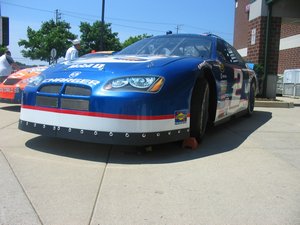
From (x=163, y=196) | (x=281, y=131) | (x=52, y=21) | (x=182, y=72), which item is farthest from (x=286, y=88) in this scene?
(x=52, y=21)

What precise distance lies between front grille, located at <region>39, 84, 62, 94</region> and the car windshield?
1.54 meters

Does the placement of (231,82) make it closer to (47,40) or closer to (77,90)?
(77,90)

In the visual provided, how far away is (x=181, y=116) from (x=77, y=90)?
1092 millimetres

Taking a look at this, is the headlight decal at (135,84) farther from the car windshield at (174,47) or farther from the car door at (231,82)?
the car door at (231,82)

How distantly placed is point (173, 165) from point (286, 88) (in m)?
15.3

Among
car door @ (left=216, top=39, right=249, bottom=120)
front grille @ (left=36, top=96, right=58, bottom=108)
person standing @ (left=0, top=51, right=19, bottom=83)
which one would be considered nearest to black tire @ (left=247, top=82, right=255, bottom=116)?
car door @ (left=216, top=39, right=249, bottom=120)

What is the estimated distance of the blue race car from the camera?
3766 mm

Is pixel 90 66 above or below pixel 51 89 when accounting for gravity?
above

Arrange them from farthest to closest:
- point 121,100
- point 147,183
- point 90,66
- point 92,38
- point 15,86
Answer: point 92,38, point 15,86, point 90,66, point 121,100, point 147,183

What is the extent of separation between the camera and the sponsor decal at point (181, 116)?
4078 mm

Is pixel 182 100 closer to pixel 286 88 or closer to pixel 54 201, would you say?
pixel 54 201

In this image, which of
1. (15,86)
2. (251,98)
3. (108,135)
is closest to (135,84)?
(108,135)

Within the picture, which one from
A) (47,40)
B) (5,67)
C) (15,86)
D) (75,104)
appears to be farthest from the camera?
(47,40)

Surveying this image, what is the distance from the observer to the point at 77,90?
12.8 ft
